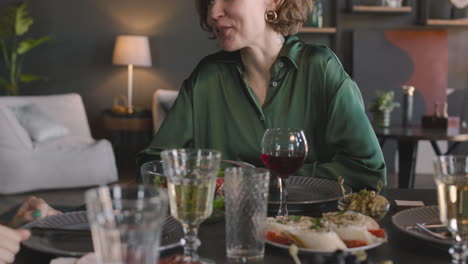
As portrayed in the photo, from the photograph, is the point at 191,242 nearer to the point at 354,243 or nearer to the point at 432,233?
the point at 354,243

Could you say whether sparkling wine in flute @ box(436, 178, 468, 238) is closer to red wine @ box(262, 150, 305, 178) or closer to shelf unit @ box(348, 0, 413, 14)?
red wine @ box(262, 150, 305, 178)

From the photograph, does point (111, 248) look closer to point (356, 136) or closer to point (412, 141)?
point (356, 136)

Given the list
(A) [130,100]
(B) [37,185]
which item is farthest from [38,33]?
(B) [37,185]

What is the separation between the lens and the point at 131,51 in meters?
6.20

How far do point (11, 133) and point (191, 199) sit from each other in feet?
14.0

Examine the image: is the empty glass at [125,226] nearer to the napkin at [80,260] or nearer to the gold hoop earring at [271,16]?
the napkin at [80,260]

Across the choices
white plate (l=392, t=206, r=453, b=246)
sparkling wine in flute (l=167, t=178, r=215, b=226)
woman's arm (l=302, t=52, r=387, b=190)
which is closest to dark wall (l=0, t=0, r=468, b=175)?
woman's arm (l=302, t=52, r=387, b=190)

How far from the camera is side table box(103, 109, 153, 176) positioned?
5973mm

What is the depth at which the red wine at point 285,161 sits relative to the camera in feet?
3.98

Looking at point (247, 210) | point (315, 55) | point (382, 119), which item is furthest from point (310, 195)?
point (382, 119)

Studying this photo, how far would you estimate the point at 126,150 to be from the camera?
680cm

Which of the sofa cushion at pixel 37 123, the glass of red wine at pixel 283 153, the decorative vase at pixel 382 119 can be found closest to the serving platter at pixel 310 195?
the glass of red wine at pixel 283 153

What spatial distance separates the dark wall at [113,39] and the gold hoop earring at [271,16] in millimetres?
4827

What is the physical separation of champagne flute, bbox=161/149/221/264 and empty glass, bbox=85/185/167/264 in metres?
0.22
